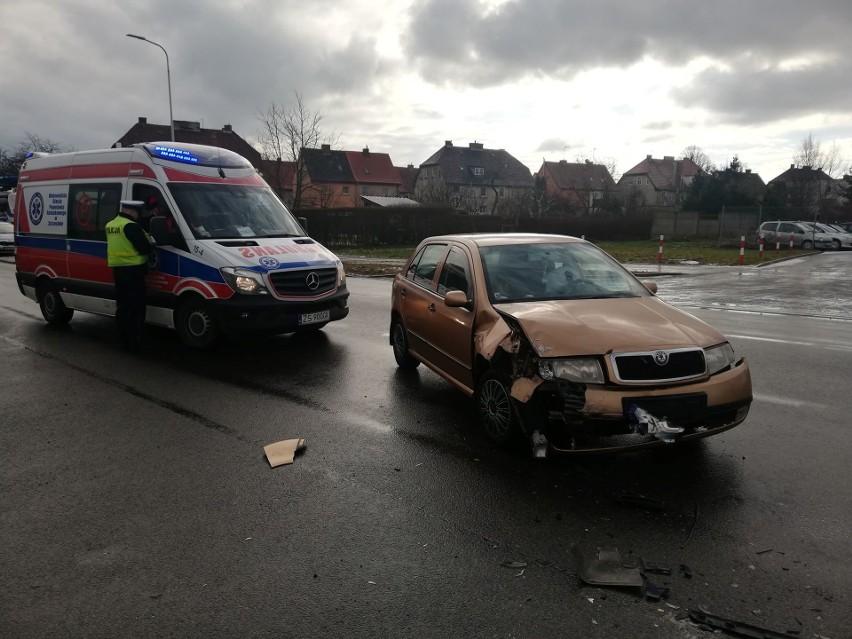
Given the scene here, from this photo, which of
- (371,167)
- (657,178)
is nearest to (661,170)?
(657,178)

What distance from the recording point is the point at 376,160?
84750 mm

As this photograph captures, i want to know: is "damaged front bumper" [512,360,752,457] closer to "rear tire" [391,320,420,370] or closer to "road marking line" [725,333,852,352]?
"rear tire" [391,320,420,370]

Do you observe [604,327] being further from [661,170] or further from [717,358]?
[661,170]

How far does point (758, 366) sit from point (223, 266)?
644 centimetres

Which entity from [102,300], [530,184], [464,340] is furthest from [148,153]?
[530,184]

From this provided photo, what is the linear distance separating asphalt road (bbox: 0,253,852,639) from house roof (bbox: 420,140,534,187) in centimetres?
7716

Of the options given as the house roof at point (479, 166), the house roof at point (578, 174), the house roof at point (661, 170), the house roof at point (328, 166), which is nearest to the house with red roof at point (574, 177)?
the house roof at point (578, 174)

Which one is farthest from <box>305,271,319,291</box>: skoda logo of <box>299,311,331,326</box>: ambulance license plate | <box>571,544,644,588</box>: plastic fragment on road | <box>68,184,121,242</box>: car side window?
<box>571,544,644,588</box>: plastic fragment on road

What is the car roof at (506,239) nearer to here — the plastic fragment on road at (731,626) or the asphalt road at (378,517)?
the asphalt road at (378,517)

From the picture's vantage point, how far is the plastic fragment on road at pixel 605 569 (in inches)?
123

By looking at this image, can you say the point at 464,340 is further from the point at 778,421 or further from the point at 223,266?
the point at 223,266

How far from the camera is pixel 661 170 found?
321 feet

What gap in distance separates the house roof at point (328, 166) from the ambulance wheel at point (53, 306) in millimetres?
69667

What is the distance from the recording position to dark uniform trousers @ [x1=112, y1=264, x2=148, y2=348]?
8.48 metres
